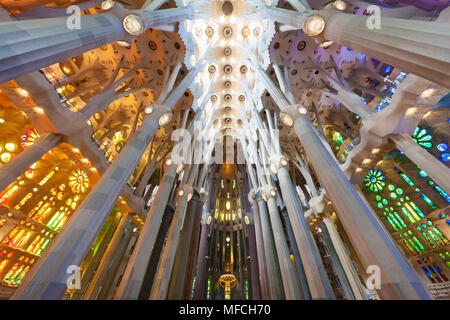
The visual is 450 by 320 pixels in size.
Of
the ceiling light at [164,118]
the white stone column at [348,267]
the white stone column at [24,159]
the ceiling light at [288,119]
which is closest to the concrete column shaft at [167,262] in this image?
the ceiling light at [164,118]

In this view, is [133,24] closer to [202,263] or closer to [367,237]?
[367,237]

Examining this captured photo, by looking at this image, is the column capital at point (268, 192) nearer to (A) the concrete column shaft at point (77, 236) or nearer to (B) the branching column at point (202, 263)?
(B) the branching column at point (202, 263)

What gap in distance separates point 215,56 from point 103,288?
63.9 ft

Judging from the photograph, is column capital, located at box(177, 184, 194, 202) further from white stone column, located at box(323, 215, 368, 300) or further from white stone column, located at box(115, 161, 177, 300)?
white stone column, located at box(323, 215, 368, 300)

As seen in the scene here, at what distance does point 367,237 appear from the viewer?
4223mm

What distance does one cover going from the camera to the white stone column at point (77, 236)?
380 centimetres

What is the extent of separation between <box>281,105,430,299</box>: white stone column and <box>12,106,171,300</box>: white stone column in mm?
6158

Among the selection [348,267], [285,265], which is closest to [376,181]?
[348,267]

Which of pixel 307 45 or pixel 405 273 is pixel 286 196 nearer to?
pixel 405 273

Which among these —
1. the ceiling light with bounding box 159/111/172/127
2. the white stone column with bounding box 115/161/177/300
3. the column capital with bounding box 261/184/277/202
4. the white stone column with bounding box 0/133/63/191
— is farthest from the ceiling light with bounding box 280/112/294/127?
the white stone column with bounding box 0/133/63/191

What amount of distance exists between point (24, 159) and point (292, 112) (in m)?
10.5

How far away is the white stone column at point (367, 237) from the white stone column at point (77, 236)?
616 centimetres

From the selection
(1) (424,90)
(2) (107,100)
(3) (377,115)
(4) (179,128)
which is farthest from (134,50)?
(1) (424,90)

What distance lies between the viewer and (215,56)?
54.4ft
